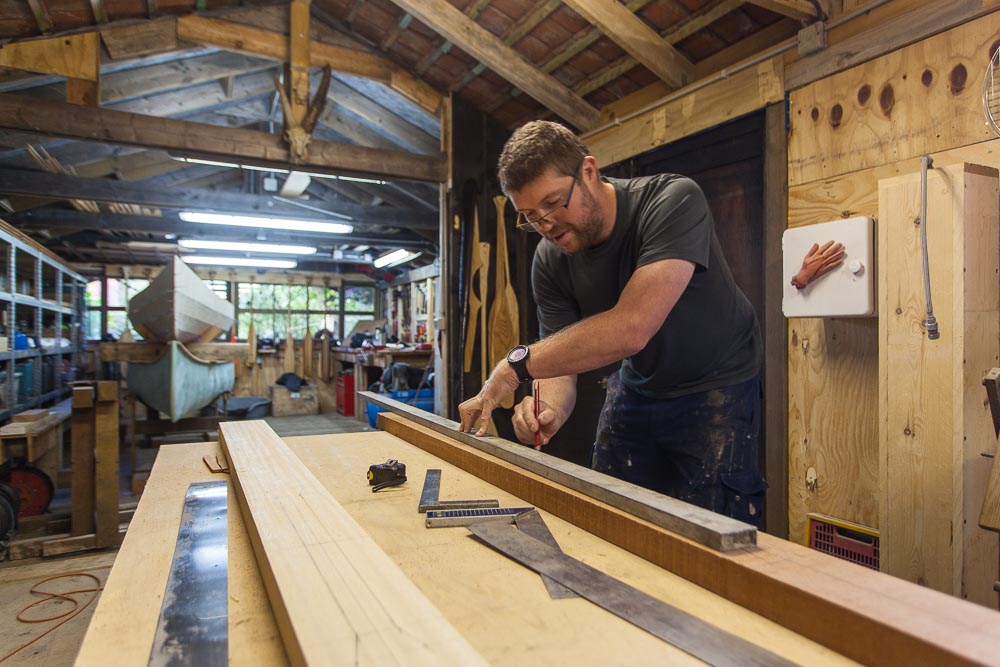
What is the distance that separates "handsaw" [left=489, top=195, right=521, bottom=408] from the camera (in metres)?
4.38

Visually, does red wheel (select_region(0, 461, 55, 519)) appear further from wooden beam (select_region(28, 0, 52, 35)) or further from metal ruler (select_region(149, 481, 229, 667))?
metal ruler (select_region(149, 481, 229, 667))

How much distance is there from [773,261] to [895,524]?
3.94ft

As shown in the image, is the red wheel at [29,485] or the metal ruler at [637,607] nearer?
the metal ruler at [637,607]

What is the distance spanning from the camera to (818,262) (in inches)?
87.0

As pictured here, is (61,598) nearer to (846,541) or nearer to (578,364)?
(578,364)

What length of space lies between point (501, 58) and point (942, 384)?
303 cm

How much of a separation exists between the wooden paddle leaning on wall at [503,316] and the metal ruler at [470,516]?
3.20 m

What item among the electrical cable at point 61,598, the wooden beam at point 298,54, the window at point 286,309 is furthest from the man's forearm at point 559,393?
the window at point 286,309

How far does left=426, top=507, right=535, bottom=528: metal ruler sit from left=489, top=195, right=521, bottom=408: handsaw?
10.5 ft

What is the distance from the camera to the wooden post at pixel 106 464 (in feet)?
11.1

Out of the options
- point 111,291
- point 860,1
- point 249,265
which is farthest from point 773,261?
point 111,291

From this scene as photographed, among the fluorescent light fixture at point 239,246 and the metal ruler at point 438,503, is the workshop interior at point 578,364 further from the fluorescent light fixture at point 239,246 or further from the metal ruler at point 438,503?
the fluorescent light fixture at point 239,246

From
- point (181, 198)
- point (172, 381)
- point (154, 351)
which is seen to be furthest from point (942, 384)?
point (181, 198)

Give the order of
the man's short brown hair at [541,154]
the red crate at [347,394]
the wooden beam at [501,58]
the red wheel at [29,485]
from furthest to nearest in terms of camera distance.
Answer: the red crate at [347,394] → the red wheel at [29,485] → the wooden beam at [501,58] → the man's short brown hair at [541,154]
